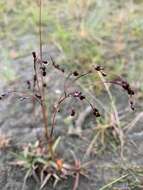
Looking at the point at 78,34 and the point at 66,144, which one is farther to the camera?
the point at 78,34

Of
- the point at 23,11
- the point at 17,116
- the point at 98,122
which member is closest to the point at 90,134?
the point at 98,122

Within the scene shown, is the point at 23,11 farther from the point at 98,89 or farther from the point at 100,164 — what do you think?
the point at 100,164

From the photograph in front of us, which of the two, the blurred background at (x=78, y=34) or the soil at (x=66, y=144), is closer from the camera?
the soil at (x=66, y=144)

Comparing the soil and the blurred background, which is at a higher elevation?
the blurred background

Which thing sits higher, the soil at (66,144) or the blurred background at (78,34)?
the blurred background at (78,34)

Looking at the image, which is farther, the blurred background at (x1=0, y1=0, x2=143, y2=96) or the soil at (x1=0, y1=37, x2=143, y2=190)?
the blurred background at (x1=0, y1=0, x2=143, y2=96)
